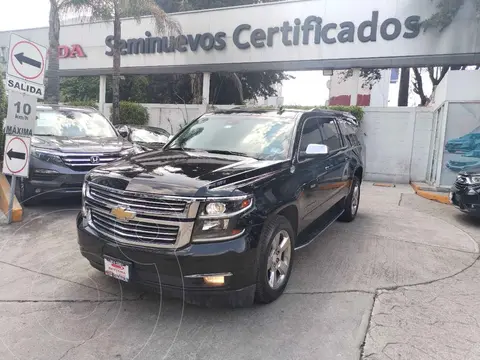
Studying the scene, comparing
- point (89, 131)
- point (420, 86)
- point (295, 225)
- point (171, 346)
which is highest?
point (420, 86)

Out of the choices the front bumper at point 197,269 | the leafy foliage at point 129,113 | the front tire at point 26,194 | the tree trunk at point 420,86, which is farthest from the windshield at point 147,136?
the tree trunk at point 420,86

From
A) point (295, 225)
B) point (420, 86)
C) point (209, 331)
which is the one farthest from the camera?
point (420, 86)

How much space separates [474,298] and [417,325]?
3.31 feet

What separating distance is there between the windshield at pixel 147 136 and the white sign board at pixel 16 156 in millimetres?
4317

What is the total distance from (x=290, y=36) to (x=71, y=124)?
8.65 metres

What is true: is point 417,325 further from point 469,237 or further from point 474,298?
point 469,237

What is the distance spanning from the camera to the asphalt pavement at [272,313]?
2.95m

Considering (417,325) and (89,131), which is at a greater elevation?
(89,131)

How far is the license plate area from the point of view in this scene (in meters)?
3.17

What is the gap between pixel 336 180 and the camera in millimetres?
5449

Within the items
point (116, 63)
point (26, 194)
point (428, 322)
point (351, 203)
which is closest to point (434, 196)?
point (351, 203)

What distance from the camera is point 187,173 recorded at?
3.42 metres

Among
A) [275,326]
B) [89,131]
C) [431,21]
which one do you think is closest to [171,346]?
[275,326]

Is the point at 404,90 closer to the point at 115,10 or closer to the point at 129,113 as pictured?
the point at 129,113
